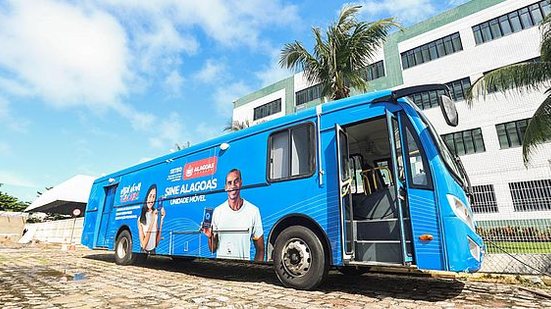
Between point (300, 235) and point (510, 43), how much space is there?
69.2 feet

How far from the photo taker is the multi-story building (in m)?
17.6

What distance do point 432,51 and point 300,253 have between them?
860 inches

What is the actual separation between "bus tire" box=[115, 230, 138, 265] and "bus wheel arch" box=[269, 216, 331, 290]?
600cm

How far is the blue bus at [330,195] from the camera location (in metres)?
4.18

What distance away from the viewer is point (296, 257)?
505cm

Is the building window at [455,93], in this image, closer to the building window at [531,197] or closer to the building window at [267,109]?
the building window at [531,197]

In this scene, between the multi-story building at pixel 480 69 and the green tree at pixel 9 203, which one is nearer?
the multi-story building at pixel 480 69

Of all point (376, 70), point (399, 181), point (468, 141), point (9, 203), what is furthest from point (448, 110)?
point (9, 203)

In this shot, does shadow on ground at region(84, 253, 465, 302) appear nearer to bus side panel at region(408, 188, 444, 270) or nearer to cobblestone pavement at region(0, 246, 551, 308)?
cobblestone pavement at region(0, 246, 551, 308)

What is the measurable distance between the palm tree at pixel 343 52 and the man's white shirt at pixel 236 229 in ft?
25.6

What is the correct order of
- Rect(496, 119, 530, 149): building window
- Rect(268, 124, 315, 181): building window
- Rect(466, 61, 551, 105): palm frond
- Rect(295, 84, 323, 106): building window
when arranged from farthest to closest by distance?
Rect(295, 84, 323, 106): building window → Rect(496, 119, 530, 149): building window → Rect(466, 61, 551, 105): palm frond → Rect(268, 124, 315, 181): building window

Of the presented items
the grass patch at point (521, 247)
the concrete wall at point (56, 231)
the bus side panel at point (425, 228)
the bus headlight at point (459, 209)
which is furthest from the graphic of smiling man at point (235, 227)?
the concrete wall at point (56, 231)

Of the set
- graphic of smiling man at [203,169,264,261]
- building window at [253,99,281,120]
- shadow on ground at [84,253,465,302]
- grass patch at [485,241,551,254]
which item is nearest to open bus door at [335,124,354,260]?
shadow on ground at [84,253,465,302]

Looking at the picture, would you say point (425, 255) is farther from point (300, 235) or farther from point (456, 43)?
point (456, 43)
